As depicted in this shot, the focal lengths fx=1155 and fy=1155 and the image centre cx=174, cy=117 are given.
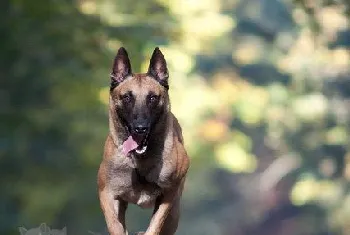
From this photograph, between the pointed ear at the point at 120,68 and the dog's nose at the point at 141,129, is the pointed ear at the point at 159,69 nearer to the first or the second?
the pointed ear at the point at 120,68

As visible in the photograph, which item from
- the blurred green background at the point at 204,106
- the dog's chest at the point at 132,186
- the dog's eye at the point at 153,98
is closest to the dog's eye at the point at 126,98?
the dog's eye at the point at 153,98

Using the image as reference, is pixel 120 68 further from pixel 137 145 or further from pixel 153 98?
pixel 137 145

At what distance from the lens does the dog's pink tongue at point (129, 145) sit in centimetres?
704

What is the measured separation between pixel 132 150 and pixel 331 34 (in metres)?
26.6

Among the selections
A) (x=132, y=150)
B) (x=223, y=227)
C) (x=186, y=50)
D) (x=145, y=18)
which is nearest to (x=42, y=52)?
(x=145, y=18)

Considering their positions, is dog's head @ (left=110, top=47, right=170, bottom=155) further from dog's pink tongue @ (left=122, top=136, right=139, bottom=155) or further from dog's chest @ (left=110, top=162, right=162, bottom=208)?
dog's chest @ (left=110, top=162, right=162, bottom=208)

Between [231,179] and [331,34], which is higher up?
[331,34]

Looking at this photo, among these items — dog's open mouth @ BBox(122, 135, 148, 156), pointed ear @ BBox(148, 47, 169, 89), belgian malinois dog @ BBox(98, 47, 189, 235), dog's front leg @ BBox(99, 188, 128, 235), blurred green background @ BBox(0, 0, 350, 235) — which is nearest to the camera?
dog's open mouth @ BBox(122, 135, 148, 156)

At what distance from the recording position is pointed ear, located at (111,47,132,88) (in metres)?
7.32

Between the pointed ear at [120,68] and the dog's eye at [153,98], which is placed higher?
the pointed ear at [120,68]

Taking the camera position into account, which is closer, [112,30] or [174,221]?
[174,221]

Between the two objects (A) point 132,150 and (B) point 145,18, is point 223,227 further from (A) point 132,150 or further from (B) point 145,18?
(A) point 132,150

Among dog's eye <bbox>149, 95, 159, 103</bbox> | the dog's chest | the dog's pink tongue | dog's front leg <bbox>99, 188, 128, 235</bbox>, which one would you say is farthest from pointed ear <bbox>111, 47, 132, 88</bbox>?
dog's front leg <bbox>99, 188, 128, 235</bbox>

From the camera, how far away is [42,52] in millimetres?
23953
